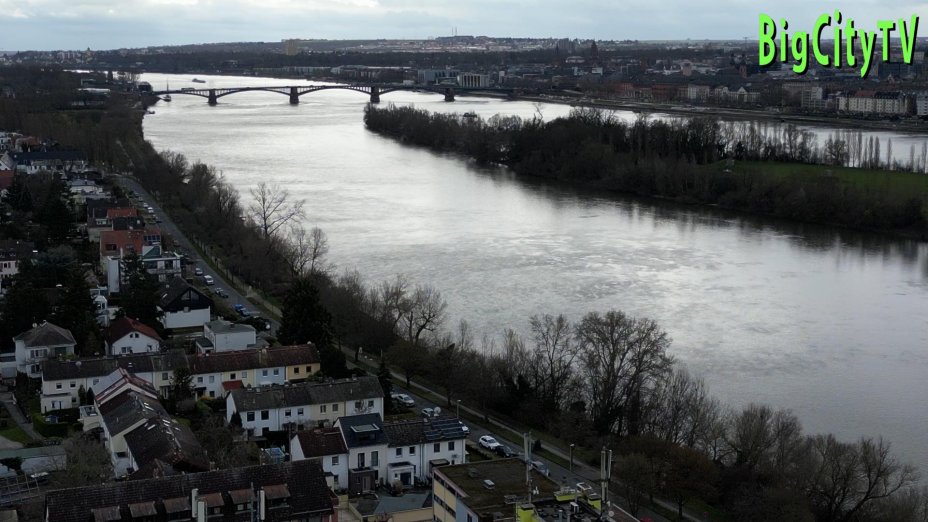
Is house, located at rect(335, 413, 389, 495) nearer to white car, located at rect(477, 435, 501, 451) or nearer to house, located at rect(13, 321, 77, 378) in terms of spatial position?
white car, located at rect(477, 435, 501, 451)

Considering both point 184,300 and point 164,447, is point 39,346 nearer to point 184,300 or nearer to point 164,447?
point 184,300

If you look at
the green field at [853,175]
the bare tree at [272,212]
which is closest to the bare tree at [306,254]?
the bare tree at [272,212]

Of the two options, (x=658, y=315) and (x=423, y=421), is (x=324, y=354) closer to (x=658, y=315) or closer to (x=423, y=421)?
(x=423, y=421)

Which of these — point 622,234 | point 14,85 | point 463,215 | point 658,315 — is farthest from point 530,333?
point 14,85

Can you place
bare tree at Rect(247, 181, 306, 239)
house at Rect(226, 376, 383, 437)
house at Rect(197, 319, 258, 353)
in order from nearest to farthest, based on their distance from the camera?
house at Rect(226, 376, 383, 437), house at Rect(197, 319, 258, 353), bare tree at Rect(247, 181, 306, 239)

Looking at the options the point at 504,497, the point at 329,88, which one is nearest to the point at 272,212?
the point at 504,497

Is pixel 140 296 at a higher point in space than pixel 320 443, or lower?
higher

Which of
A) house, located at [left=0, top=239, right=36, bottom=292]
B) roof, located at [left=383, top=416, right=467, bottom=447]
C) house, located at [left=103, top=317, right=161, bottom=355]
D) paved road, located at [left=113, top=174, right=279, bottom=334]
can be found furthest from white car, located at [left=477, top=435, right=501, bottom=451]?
house, located at [left=0, top=239, right=36, bottom=292]
